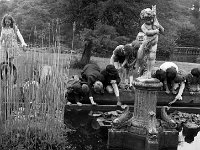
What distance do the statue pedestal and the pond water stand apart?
1.17 ft

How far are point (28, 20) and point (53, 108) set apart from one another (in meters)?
12.7

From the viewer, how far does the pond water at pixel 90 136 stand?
637 cm

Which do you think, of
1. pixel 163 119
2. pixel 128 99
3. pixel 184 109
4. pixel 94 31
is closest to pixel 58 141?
pixel 163 119

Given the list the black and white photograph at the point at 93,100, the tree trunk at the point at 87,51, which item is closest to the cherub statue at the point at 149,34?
the black and white photograph at the point at 93,100

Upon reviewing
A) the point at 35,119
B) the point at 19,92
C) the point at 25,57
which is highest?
the point at 25,57

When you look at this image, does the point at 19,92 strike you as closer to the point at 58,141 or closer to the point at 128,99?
the point at 58,141

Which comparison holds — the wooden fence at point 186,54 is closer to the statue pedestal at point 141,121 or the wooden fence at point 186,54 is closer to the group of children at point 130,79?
the group of children at point 130,79

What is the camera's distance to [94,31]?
16469mm

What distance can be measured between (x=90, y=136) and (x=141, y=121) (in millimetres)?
1043

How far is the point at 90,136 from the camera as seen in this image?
22.5ft

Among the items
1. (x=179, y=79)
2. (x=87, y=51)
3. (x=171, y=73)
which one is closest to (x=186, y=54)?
(x=87, y=51)

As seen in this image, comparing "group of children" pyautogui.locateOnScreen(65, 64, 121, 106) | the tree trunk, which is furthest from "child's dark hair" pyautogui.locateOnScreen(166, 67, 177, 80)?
the tree trunk

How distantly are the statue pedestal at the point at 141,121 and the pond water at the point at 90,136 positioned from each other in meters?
0.36

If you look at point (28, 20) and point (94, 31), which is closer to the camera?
point (94, 31)
